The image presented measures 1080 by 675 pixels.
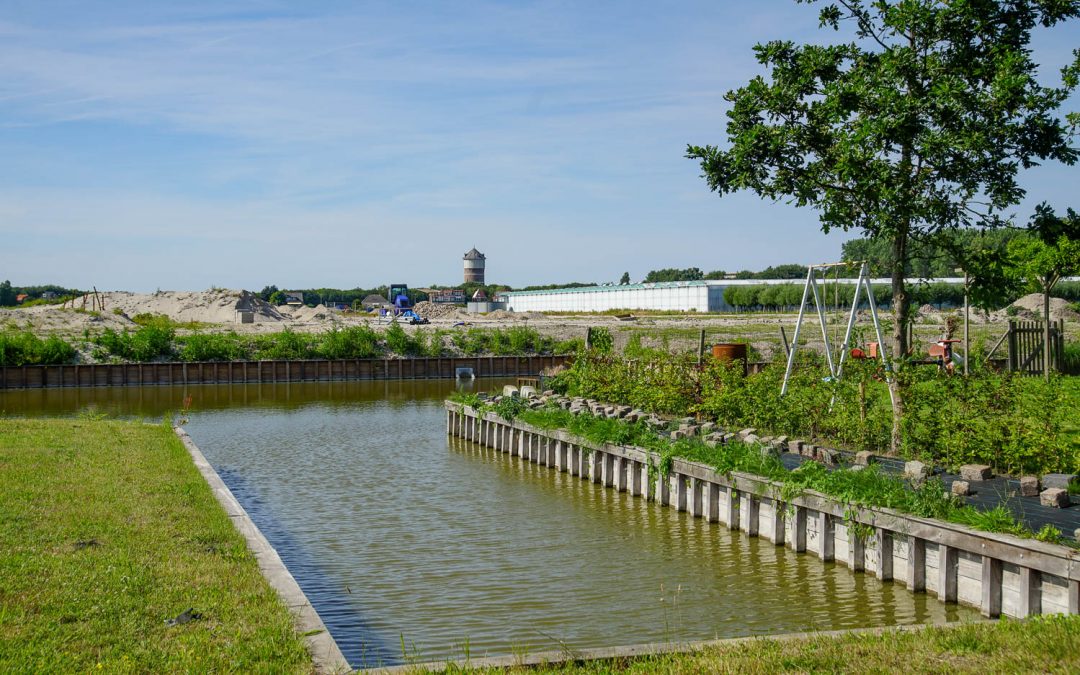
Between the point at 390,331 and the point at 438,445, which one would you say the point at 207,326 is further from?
the point at 438,445

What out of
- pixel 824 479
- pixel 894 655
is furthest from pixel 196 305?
pixel 894 655

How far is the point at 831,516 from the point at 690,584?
2027 millimetres

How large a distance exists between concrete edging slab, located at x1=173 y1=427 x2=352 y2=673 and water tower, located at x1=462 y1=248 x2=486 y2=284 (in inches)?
6795

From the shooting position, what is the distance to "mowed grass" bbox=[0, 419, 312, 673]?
22.4ft

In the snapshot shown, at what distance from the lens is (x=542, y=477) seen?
19391 millimetres

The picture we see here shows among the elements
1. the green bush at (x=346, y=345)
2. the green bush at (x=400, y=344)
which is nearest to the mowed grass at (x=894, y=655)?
the green bush at (x=346, y=345)

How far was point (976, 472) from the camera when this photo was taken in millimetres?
12234

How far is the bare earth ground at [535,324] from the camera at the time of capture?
2109 inches

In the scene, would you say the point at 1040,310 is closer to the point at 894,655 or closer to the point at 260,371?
the point at 260,371

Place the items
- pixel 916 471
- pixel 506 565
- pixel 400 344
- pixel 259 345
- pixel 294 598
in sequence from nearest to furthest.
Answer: pixel 294 598
pixel 916 471
pixel 506 565
pixel 259 345
pixel 400 344

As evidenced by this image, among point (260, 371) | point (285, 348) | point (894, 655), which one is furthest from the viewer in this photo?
point (285, 348)

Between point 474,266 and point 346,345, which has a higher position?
point 474,266

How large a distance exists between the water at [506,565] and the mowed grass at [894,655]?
1870 mm

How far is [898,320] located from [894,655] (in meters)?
9.23
